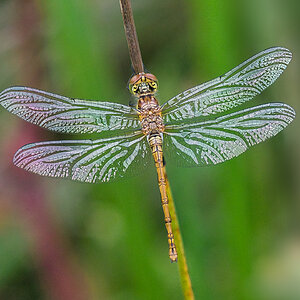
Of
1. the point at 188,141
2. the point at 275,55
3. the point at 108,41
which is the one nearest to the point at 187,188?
the point at 188,141

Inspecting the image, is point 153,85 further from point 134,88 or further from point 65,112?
point 65,112

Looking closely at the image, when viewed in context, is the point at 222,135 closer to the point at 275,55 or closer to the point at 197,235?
the point at 275,55

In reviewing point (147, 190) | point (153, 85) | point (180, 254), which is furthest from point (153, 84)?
point (147, 190)

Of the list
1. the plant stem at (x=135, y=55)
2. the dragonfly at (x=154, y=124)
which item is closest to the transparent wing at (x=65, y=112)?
the dragonfly at (x=154, y=124)

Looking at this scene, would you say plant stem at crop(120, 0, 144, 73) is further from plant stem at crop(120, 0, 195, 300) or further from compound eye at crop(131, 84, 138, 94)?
compound eye at crop(131, 84, 138, 94)

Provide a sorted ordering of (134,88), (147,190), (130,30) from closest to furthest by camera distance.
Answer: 1. (130,30)
2. (134,88)
3. (147,190)

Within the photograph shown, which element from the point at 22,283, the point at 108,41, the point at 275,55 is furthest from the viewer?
the point at 108,41

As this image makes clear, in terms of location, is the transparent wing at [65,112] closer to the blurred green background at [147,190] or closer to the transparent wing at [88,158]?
the transparent wing at [88,158]

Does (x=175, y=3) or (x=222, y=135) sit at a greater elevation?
(x=175, y=3)
